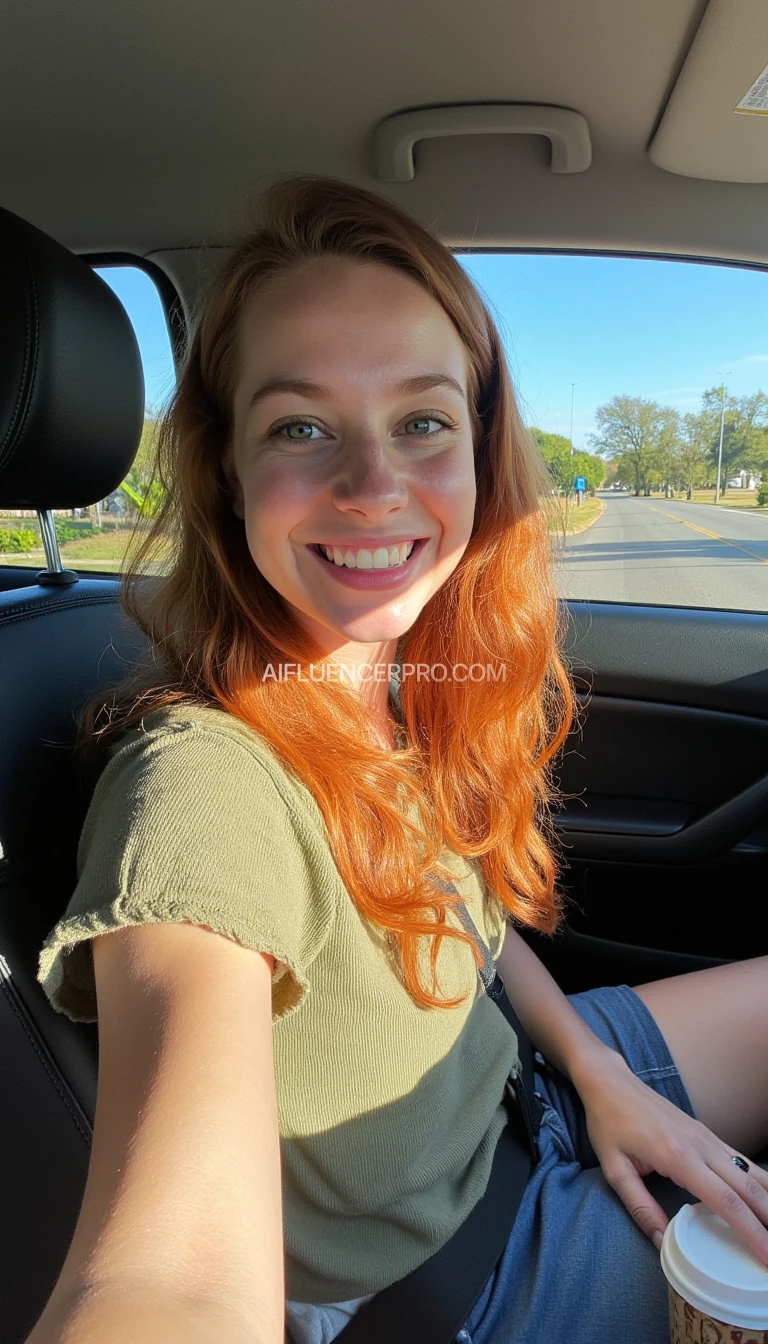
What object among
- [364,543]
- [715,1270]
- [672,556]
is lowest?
[715,1270]

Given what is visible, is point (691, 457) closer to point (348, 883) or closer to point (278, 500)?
point (278, 500)

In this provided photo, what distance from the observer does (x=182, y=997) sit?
26.1 inches

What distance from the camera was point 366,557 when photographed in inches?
41.1

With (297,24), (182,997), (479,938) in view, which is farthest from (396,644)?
(297,24)

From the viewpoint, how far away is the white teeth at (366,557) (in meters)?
1.04

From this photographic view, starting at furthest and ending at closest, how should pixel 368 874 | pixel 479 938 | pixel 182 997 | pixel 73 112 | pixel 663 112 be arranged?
1. pixel 73 112
2. pixel 663 112
3. pixel 479 938
4. pixel 368 874
5. pixel 182 997

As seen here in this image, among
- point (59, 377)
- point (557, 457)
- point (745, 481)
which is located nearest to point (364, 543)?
point (59, 377)

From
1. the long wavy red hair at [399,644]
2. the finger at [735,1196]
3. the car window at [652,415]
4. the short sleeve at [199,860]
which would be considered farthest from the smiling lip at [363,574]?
the finger at [735,1196]

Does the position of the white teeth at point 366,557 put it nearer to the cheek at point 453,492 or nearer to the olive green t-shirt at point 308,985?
the cheek at point 453,492

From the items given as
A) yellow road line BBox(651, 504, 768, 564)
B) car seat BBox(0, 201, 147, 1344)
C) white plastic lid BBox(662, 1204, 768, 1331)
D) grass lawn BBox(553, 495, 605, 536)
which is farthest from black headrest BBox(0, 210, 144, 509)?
yellow road line BBox(651, 504, 768, 564)

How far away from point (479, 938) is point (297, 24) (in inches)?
56.4

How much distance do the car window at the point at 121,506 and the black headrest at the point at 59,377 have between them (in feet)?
0.19

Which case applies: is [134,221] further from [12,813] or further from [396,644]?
[12,813]

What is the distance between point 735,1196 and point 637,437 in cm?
158
